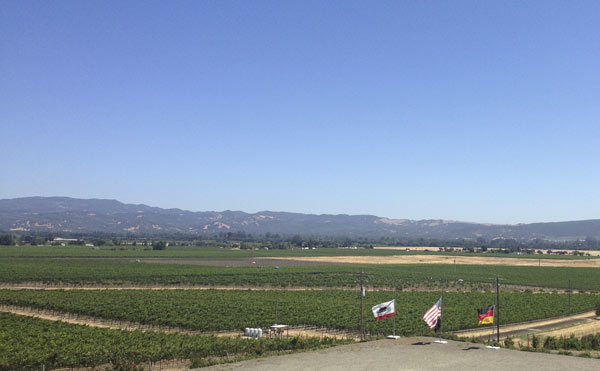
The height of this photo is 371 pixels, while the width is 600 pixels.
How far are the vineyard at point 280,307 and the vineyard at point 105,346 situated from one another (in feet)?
37.9

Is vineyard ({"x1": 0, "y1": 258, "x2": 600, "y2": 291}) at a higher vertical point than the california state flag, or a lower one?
lower

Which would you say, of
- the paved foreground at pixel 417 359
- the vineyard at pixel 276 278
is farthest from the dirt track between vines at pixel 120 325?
the vineyard at pixel 276 278

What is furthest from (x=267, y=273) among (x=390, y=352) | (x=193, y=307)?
(x=390, y=352)

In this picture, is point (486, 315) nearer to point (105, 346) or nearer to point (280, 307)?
point (105, 346)

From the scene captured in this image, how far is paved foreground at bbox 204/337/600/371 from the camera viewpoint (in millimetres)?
35438

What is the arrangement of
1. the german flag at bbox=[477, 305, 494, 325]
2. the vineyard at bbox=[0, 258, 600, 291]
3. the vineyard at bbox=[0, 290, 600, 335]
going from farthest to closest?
the vineyard at bbox=[0, 258, 600, 291] → the vineyard at bbox=[0, 290, 600, 335] → the german flag at bbox=[477, 305, 494, 325]

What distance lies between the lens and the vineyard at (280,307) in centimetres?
5731

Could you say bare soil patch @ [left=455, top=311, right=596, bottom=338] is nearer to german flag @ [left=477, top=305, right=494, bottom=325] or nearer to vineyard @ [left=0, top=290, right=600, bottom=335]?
vineyard @ [left=0, top=290, right=600, bottom=335]

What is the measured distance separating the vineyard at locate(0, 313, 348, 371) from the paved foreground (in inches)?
121

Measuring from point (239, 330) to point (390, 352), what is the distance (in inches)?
788

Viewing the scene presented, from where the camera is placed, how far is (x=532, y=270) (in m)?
150

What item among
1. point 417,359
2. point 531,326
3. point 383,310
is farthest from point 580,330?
point 417,359

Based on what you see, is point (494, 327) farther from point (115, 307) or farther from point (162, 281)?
point (162, 281)

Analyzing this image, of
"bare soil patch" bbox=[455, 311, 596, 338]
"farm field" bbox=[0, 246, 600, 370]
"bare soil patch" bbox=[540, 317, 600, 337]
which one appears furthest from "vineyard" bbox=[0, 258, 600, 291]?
"bare soil patch" bbox=[540, 317, 600, 337]
